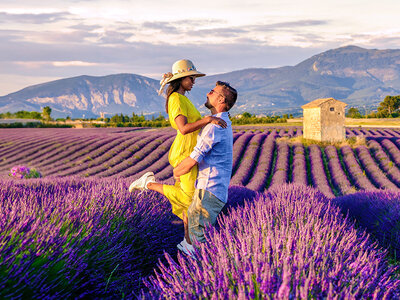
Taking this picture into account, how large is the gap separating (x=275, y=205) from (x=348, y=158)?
62.8 ft

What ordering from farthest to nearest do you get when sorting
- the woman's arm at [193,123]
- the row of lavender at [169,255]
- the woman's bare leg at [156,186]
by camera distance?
the woman's bare leg at [156,186] < the woman's arm at [193,123] < the row of lavender at [169,255]

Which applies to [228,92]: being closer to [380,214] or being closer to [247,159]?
[380,214]

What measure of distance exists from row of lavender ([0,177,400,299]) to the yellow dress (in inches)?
19.1

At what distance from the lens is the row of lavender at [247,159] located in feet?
59.6

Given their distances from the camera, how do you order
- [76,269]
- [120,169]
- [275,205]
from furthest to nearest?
[120,169], [275,205], [76,269]

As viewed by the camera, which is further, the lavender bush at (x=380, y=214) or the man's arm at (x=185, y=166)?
the lavender bush at (x=380, y=214)

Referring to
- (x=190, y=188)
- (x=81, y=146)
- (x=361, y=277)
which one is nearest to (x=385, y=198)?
(x=190, y=188)

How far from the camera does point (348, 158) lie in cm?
2209

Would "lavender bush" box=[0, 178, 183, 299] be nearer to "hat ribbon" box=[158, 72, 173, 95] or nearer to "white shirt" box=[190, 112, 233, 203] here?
"white shirt" box=[190, 112, 233, 203]

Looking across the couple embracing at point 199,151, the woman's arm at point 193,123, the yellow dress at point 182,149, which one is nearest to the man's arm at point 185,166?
the couple embracing at point 199,151

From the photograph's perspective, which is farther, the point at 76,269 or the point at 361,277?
the point at 76,269

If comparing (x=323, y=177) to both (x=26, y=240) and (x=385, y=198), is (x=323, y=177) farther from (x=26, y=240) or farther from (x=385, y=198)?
(x=26, y=240)

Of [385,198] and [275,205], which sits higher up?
[275,205]

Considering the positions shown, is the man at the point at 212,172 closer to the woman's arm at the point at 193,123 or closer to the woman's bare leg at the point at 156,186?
the woman's arm at the point at 193,123
